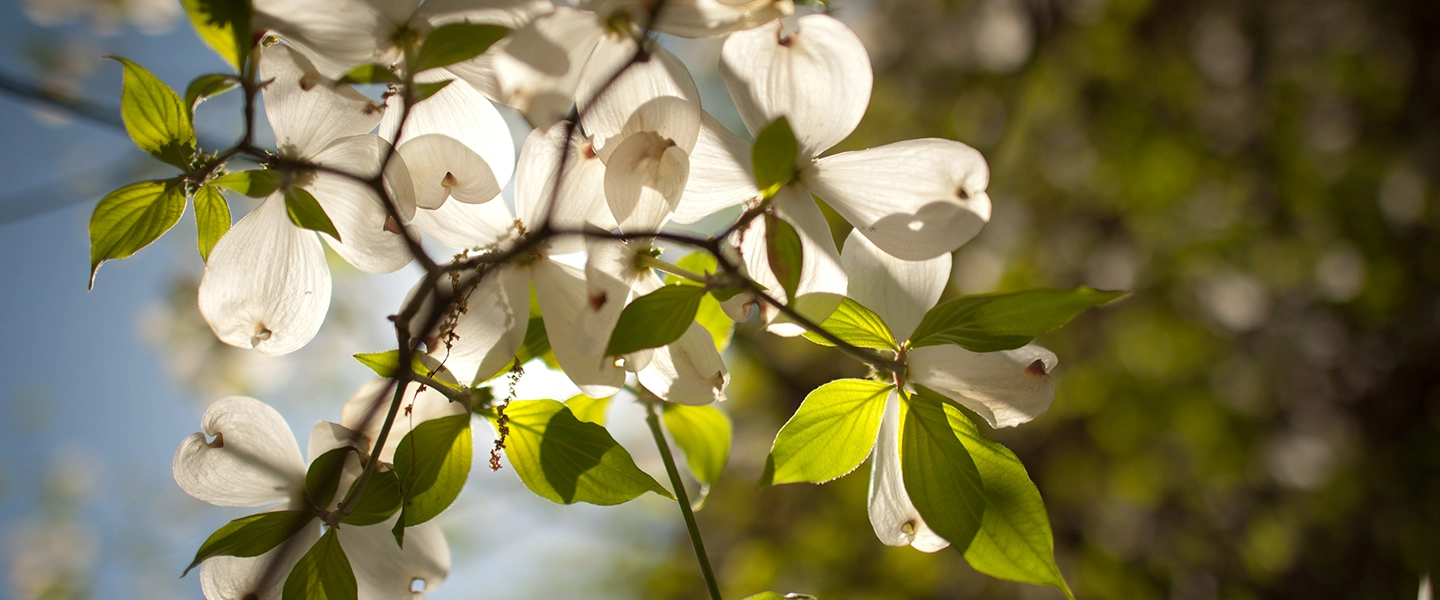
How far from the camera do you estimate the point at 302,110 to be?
0.93ft

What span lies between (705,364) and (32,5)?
1.96m

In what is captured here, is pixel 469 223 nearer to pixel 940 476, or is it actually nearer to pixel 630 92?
pixel 630 92

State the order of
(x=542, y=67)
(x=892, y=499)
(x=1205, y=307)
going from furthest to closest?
(x=1205, y=307) → (x=892, y=499) → (x=542, y=67)

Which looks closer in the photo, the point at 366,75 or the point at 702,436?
the point at 366,75

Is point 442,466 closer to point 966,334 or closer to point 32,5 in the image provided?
point 966,334

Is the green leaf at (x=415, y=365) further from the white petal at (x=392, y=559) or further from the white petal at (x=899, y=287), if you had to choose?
the white petal at (x=899, y=287)

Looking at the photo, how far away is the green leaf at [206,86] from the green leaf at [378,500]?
15 cm

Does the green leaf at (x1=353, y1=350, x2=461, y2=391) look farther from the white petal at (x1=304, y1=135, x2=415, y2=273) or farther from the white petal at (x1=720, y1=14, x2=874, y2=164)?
the white petal at (x1=720, y1=14, x2=874, y2=164)

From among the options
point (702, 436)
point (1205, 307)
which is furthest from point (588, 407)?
point (1205, 307)

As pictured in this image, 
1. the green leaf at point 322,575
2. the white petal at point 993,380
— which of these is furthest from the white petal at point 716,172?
the green leaf at point 322,575

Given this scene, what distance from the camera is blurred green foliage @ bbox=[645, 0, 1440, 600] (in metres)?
1.41

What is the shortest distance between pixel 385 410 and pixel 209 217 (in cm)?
11

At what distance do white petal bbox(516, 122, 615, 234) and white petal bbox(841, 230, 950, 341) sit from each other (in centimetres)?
11

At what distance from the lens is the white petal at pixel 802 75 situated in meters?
0.25
